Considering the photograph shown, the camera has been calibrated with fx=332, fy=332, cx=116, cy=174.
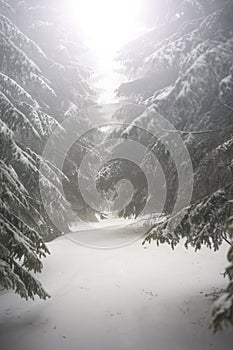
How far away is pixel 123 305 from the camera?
715cm

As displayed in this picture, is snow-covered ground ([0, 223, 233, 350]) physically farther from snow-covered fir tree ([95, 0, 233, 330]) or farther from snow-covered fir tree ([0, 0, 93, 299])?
snow-covered fir tree ([95, 0, 233, 330])

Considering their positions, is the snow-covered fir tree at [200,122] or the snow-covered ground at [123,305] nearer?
the snow-covered fir tree at [200,122]

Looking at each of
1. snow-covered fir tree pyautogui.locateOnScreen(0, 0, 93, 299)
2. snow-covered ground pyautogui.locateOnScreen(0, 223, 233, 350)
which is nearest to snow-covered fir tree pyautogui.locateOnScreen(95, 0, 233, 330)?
snow-covered ground pyautogui.locateOnScreen(0, 223, 233, 350)

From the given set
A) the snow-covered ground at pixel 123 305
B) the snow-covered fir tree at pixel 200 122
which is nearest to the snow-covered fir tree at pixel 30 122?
the snow-covered ground at pixel 123 305

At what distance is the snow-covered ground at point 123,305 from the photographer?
5.70 m

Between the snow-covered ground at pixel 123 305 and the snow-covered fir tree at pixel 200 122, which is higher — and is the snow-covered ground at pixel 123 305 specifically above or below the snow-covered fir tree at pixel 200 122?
below

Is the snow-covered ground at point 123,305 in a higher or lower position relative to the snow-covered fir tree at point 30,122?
lower

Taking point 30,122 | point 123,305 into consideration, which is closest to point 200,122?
point 30,122

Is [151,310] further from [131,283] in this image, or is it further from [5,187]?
[5,187]

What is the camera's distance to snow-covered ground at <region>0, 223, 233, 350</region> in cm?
570

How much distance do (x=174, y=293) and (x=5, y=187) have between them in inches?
177

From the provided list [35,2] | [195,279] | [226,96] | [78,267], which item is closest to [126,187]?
[78,267]

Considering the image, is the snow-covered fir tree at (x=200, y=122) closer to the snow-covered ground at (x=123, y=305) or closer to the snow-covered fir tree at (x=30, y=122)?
the snow-covered ground at (x=123, y=305)

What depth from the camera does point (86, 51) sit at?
2141cm
